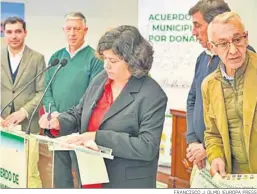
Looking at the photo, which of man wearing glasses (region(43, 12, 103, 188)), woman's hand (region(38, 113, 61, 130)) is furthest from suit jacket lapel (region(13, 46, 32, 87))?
woman's hand (region(38, 113, 61, 130))

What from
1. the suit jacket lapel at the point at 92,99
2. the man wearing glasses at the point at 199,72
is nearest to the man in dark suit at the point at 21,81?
the suit jacket lapel at the point at 92,99

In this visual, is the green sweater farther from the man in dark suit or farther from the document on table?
the document on table

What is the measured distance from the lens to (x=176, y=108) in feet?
9.34

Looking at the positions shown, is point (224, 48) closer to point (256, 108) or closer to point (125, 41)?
point (256, 108)

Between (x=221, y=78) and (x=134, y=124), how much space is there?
0.56 m

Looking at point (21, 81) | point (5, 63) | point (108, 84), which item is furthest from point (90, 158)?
point (5, 63)

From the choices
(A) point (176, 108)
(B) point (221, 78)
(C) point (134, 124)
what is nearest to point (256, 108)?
(B) point (221, 78)

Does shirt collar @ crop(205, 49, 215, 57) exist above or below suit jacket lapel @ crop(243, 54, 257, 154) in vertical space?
above

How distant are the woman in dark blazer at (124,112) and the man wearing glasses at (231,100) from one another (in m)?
0.31

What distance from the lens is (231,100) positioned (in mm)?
2773

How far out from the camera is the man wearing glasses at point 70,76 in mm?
2850

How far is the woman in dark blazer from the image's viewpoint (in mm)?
2783

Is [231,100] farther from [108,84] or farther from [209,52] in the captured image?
[108,84]

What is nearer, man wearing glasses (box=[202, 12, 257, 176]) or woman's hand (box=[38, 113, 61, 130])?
man wearing glasses (box=[202, 12, 257, 176])
